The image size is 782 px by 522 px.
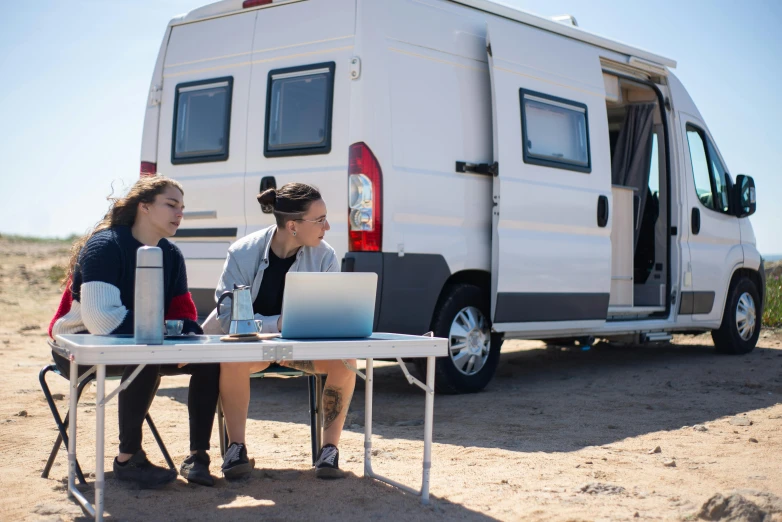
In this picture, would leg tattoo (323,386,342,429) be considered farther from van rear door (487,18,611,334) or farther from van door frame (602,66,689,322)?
van door frame (602,66,689,322)

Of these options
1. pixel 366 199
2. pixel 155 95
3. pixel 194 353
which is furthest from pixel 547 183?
pixel 194 353

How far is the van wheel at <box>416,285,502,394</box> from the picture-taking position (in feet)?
19.0

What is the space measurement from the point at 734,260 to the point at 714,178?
0.81 m

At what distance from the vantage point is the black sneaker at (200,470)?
3.55 metres

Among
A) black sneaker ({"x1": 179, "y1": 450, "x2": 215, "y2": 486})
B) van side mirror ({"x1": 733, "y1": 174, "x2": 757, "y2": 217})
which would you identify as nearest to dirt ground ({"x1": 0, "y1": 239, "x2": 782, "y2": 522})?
black sneaker ({"x1": 179, "y1": 450, "x2": 215, "y2": 486})

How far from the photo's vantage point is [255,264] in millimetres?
3912

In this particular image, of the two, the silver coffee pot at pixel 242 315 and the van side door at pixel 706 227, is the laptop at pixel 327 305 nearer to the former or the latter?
the silver coffee pot at pixel 242 315

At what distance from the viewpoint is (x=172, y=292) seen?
3797 mm

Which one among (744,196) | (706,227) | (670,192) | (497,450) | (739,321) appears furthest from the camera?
(739,321)

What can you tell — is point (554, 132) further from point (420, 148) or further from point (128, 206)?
point (128, 206)

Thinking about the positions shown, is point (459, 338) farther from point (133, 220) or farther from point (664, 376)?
point (133, 220)

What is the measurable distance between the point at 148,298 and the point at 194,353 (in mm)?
275

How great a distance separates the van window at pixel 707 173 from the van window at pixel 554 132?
1727 millimetres

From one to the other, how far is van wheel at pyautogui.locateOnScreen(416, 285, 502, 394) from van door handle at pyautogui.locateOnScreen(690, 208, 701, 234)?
2520 millimetres
